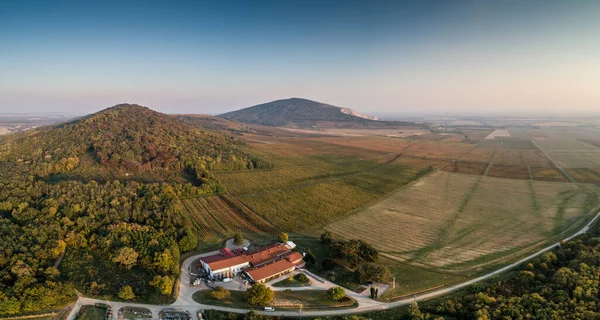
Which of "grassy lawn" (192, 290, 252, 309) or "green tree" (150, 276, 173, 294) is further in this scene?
"green tree" (150, 276, 173, 294)

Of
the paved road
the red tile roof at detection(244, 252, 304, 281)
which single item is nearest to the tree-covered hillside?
the paved road

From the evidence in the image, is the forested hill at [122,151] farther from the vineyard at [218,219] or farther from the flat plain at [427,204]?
the vineyard at [218,219]

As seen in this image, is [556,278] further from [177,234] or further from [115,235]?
[115,235]

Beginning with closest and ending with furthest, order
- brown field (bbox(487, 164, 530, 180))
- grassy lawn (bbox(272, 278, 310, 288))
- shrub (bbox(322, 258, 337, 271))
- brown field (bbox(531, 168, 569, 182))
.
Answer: grassy lawn (bbox(272, 278, 310, 288)) → shrub (bbox(322, 258, 337, 271)) → brown field (bbox(531, 168, 569, 182)) → brown field (bbox(487, 164, 530, 180))

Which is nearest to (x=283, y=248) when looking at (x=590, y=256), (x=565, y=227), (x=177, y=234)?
(x=177, y=234)

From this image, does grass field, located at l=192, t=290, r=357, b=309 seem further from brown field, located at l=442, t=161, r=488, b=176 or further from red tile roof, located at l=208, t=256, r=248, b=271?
brown field, located at l=442, t=161, r=488, b=176

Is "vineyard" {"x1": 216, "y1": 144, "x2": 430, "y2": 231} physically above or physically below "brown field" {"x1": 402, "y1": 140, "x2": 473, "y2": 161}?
below

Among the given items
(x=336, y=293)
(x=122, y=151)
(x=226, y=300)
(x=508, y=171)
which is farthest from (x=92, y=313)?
(x=508, y=171)
